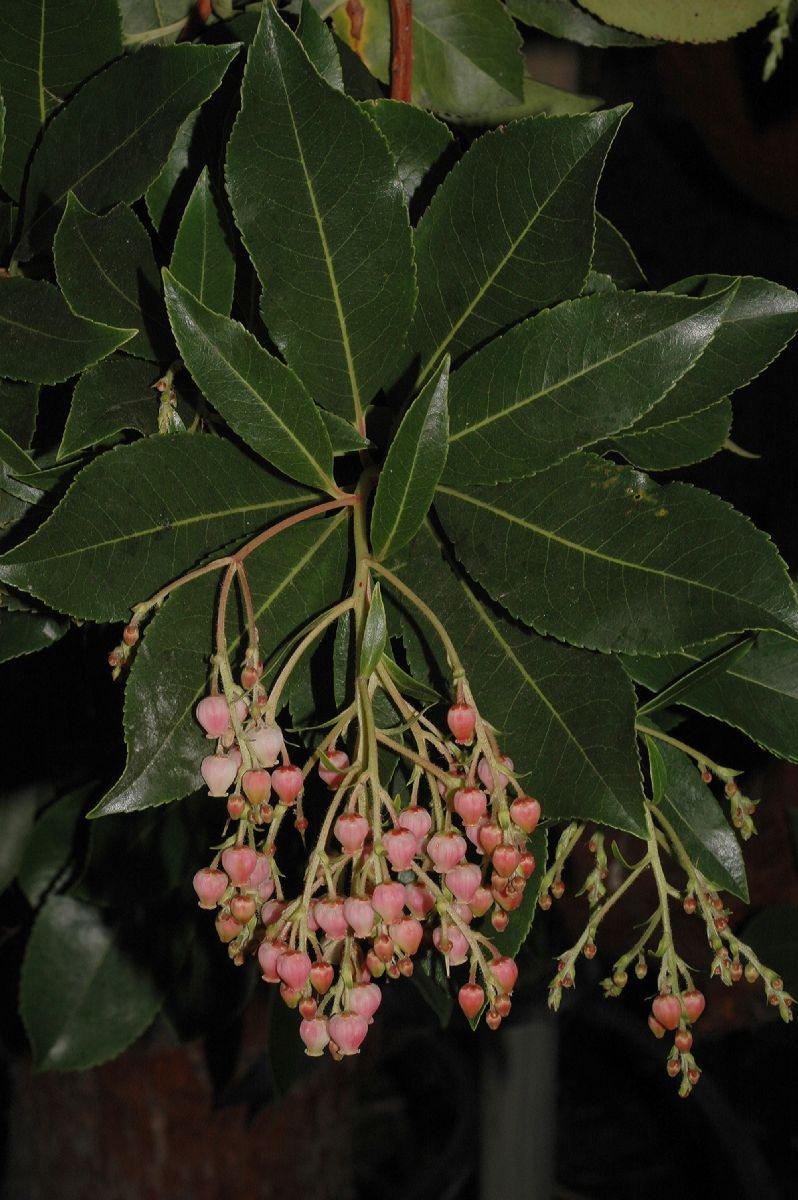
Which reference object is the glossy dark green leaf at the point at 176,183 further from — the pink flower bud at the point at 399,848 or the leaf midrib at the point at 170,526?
the pink flower bud at the point at 399,848

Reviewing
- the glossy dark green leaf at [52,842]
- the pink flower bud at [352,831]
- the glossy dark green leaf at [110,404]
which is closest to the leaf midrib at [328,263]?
the glossy dark green leaf at [110,404]

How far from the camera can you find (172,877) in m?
0.79

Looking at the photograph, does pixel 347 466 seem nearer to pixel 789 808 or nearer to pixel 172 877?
pixel 172 877

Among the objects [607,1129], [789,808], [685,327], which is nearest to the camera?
[685,327]

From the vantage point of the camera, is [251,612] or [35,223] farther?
[35,223]

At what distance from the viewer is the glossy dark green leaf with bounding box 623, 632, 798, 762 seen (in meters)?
0.61

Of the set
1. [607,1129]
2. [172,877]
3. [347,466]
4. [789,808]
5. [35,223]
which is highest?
[35,223]

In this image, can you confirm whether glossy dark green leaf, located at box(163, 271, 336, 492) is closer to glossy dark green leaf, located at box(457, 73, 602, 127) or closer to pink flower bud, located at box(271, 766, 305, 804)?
pink flower bud, located at box(271, 766, 305, 804)

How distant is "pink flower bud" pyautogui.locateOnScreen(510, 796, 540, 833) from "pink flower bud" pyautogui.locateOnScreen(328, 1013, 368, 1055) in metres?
0.10

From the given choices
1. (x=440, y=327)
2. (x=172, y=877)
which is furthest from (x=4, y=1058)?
(x=440, y=327)

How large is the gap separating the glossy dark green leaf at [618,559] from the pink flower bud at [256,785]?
0.15 metres

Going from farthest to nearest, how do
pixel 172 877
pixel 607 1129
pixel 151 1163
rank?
pixel 607 1129
pixel 151 1163
pixel 172 877

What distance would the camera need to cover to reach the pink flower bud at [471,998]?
1.76 feet

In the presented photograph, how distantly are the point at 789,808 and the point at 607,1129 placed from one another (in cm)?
→ 141
